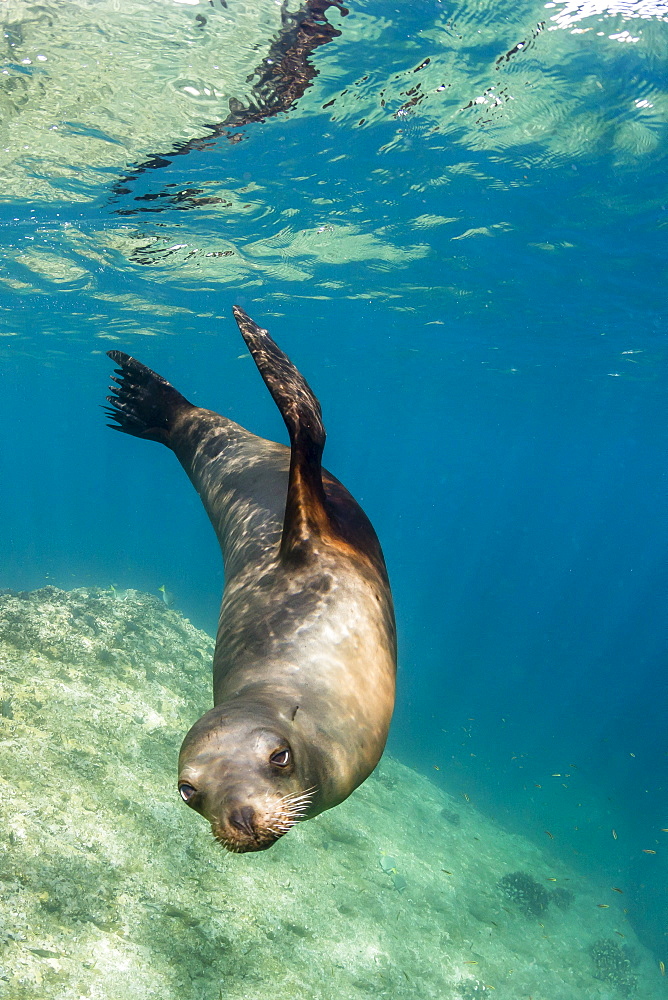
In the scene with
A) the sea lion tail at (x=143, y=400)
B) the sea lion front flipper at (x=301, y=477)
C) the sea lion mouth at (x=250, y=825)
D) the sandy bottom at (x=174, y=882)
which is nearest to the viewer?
the sea lion mouth at (x=250, y=825)

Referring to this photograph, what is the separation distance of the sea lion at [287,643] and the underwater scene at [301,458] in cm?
2

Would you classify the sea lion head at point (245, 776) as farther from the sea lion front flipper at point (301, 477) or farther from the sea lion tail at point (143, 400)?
the sea lion tail at point (143, 400)

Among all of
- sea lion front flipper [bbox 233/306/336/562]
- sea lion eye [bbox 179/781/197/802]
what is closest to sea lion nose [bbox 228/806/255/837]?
sea lion eye [bbox 179/781/197/802]

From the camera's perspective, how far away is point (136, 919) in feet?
16.7

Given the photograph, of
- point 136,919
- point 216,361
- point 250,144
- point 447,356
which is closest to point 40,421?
point 216,361

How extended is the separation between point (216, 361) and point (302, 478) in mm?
31614

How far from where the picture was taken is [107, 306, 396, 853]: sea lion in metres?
1.98

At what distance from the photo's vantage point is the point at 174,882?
571cm

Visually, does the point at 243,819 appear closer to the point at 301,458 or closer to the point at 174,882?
the point at 301,458

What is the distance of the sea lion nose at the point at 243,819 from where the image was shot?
1780 millimetres

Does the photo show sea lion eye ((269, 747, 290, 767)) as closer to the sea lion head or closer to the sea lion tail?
the sea lion head

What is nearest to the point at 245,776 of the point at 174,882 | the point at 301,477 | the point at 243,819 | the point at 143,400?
the point at 243,819

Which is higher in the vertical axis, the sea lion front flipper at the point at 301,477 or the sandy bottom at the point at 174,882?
the sea lion front flipper at the point at 301,477

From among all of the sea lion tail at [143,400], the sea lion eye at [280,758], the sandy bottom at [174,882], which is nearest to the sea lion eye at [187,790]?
the sea lion eye at [280,758]
